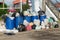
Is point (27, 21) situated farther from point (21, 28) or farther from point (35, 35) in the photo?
point (35, 35)

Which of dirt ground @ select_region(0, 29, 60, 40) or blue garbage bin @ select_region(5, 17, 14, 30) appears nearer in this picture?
dirt ground @ select_region(0, 29, 60, 40)

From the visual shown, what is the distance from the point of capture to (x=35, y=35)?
10000mm

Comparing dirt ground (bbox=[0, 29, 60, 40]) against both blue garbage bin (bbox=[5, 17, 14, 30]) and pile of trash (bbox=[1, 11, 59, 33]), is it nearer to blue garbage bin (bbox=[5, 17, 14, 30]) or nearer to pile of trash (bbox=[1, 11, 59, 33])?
pile of trash (bbox=[1, 11, 59, 33])

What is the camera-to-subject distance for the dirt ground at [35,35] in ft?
31.3

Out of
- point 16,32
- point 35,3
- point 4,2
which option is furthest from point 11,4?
point 16,32

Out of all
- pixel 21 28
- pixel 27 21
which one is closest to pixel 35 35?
pixel 21 28

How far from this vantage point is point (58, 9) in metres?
14.9

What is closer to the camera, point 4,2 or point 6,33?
point 6,33

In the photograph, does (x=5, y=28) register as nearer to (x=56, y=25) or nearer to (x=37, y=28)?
(x=37, y=28)

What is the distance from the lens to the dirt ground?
954 centimetres

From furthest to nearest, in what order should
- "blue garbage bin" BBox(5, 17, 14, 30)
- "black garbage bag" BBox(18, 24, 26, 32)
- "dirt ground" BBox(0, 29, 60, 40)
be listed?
"blue garbage bin" BBox(5, 17, 14, 30) < "black garbage bag" BBox(18, 24, 26, 32) < "dirt ground" BBox(0, 29, 60, 40)

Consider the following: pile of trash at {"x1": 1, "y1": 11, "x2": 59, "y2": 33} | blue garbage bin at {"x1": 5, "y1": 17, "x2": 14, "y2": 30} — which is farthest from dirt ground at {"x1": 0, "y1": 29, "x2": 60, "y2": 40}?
blue garbage bin at {"x1": 5, "y1": 17, "x2": 14, "y2": 30}

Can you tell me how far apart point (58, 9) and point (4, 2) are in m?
2.98

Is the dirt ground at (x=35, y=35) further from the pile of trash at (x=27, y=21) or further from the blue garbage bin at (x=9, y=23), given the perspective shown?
the blue garbage bin at (x=9, y=23)
